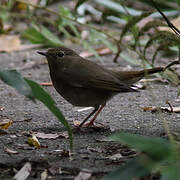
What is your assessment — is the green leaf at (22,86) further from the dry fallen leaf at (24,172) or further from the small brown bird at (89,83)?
the small brown bird at (89,83)

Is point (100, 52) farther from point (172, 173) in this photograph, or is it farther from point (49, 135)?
point (172, 173)

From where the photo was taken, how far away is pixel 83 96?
430cm

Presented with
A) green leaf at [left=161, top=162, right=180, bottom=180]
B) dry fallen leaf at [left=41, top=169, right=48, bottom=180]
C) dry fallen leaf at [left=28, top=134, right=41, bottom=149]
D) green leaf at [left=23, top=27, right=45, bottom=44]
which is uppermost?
green leaf at [left=161, top=162, right=180, bottom=180]

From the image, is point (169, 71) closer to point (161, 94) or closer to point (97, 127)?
point (161, 94)

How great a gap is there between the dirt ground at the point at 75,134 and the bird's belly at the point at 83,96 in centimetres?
22

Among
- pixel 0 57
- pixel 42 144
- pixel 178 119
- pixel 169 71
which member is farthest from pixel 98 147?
pixel 0 57

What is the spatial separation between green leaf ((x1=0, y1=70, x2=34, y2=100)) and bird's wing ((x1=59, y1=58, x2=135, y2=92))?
1573 mm

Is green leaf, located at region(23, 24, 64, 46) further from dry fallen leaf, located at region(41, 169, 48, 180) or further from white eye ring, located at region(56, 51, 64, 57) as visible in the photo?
dry fallen leaf, located at region(41, 169, 48, 180)

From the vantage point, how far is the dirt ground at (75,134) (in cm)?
296

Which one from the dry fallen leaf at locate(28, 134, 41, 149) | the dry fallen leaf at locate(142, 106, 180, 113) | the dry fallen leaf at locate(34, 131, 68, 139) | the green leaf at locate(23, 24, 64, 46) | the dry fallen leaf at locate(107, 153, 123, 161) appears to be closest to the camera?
the dry fallen leaf at locate(107, 153, 123, 161)

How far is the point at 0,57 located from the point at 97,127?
3694 mm

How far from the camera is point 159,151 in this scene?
187cm

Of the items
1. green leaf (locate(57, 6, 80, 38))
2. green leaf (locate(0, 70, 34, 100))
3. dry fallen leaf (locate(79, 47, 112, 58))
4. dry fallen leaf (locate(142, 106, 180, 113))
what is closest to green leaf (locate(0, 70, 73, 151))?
green leaf (locate(0, 70, 34, 100))

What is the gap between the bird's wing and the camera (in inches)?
166
